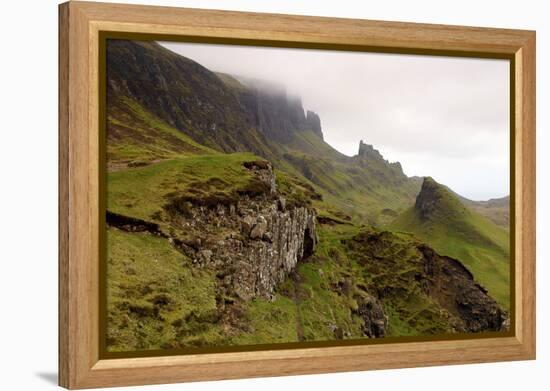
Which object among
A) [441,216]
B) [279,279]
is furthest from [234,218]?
[441,216]

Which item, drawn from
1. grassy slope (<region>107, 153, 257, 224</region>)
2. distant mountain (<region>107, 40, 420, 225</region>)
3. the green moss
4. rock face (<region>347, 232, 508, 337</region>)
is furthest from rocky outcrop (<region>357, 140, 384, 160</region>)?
the green moss

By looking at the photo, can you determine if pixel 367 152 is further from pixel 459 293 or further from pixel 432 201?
pixel 459 293

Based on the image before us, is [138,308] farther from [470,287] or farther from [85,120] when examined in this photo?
[470,287]

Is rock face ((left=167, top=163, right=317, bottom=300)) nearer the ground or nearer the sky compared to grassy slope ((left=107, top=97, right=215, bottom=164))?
nearer the ground

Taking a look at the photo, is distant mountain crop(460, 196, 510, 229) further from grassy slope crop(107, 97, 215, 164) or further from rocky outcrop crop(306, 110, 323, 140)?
grassy slope crop(107, 97, 215, 164)

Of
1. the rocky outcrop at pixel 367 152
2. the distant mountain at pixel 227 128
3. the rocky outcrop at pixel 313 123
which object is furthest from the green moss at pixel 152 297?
the rocky outcrop at pixel 367 152

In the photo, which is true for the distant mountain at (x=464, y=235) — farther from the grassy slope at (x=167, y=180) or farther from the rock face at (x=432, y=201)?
the grassy slope at (x=167, y=180)
